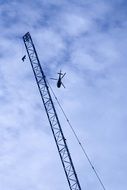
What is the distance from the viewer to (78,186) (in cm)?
6712

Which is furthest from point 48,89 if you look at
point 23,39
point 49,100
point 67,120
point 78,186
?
point 78,186

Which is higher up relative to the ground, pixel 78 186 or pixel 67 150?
pixel 67 150

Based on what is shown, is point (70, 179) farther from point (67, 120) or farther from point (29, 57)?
point (29, 57)

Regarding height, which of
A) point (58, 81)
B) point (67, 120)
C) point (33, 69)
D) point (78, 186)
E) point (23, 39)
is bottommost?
point (78, 186)

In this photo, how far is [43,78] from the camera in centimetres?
7406

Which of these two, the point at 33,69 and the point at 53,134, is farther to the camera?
the point at 33,69

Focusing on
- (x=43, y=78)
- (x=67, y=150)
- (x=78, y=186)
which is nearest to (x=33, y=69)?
(x=43, y=78)

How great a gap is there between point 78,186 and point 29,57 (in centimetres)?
2539

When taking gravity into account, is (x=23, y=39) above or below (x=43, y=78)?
above

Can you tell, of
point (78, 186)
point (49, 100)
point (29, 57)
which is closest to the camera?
point (78, 186)

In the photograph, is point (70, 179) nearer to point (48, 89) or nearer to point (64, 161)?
point (64, 161)

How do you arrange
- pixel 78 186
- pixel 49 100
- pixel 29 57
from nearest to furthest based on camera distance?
pixel 78 186, pixel 49 100, pixel 29 57

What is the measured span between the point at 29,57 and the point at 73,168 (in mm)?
22526

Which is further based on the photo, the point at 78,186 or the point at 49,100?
the point at 49,100
